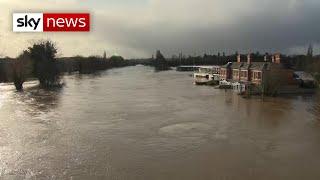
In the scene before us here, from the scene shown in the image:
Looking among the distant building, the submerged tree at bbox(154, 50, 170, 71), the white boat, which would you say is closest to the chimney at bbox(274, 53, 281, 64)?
the distant building

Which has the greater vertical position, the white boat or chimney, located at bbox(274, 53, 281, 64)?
chimney, located at bbox(274, 53, 281, 64)

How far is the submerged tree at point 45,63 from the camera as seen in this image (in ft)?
179

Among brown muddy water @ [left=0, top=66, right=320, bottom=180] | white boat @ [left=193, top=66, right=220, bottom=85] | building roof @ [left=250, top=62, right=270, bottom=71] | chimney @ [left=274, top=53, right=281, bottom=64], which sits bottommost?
brown muddy water @ [left=0, top=66, right=320, bottom=180]

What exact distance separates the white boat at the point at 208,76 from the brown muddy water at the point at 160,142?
25968 mm

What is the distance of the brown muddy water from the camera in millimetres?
14523

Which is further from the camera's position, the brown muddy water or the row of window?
the row of window

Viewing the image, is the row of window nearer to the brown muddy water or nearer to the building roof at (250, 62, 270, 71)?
the building roof at (250, 62, 270, 71)

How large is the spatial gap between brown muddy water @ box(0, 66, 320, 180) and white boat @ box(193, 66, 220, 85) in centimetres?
2597

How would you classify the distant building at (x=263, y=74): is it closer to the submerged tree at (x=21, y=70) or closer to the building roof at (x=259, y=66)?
the building roof at (x=259, y=66)

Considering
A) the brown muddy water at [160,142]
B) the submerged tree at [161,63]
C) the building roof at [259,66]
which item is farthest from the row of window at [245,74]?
the submerged tree at [161,63]

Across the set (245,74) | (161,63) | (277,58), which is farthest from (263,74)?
(161,63)

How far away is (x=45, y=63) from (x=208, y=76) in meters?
27.8

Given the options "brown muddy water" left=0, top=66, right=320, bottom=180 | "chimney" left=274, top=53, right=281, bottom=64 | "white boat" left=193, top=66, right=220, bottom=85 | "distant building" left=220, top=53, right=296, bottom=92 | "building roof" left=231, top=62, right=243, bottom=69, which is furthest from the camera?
"white boat" left=193, top=66, right=220, bottom=85

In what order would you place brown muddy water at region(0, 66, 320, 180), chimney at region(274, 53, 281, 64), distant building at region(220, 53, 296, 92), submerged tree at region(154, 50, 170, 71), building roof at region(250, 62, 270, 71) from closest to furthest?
brown muddy water at region(0, 66, 320, 180) < distant building at region(220, 53, 296, 92) < building roof at region(250, 62, 270, 71) < chimney at region(274, 53, 281, 64) < submerged tree at region(154, 50, 170, 71)
